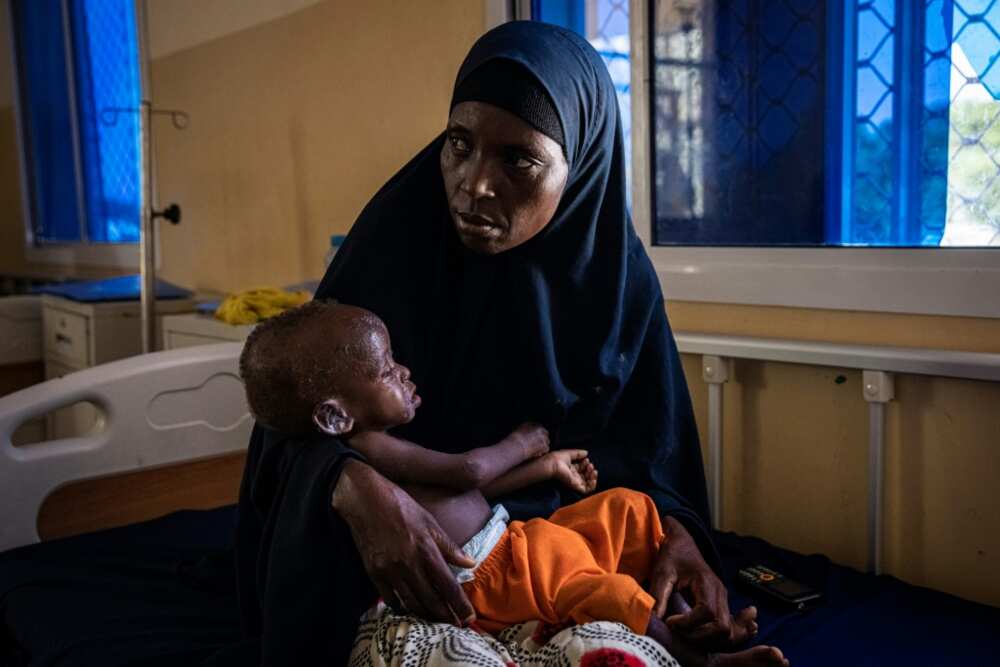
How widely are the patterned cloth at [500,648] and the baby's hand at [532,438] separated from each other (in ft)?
0.98

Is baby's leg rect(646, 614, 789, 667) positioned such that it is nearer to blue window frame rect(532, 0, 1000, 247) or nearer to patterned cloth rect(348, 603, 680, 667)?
patterned cloth rect(348, 603, 680, 667)

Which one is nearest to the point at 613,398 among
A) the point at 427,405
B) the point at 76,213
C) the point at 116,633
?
the point at 427,405

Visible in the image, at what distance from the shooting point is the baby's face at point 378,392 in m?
1.27

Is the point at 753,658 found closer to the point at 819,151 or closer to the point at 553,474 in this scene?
the point at 553,474

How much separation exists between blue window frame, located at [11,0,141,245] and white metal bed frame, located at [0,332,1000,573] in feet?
8.71

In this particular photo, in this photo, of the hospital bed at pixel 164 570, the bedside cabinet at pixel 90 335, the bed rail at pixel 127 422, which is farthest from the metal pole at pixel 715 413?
the bedside cabinet at pixel 90 335

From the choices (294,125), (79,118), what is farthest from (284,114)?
(79,118)

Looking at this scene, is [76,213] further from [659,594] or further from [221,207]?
[659,594]

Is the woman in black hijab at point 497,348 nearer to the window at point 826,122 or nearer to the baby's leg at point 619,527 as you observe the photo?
the baby's leg at point 619,527

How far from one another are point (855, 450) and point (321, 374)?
1.12 m

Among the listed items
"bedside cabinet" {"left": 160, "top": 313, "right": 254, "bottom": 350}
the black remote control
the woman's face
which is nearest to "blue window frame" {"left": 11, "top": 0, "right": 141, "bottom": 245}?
"bedside cabinet" {"left": 160, "top": 313, "right": 254, "bottom": 350}

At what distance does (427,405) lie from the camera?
59.2 inches

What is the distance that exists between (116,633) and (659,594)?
2.81ft

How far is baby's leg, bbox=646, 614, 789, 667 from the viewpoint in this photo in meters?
1.16
